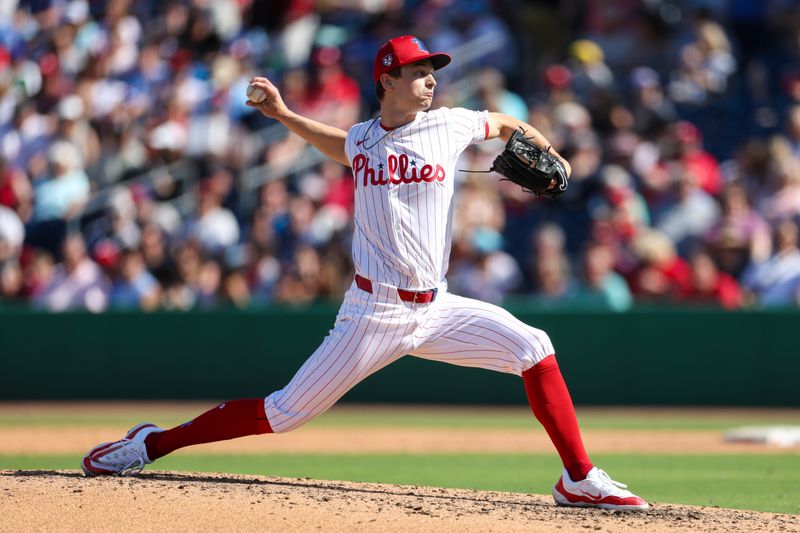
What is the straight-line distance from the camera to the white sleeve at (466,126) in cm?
541

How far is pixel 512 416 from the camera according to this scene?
11.5 m

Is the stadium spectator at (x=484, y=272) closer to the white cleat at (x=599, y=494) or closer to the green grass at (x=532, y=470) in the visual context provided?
the green grass at (x=532, y=470)

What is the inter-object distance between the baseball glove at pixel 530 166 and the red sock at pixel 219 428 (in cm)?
144

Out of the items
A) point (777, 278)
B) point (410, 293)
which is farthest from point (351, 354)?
point (777, 278)

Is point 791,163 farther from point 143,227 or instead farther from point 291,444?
point 143,227

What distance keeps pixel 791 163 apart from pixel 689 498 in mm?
6085

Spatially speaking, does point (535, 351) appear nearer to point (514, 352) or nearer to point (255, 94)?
point (514, 352)

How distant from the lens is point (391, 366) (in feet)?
39.7

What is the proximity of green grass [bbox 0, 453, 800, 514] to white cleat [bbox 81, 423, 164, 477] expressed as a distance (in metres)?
Answer: 1.55

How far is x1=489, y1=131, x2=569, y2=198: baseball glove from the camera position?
5348mm

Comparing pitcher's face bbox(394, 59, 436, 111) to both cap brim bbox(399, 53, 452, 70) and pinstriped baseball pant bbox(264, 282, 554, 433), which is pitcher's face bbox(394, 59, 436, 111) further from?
pinstriped baseball pant bbox(264, 282, 554, 433)

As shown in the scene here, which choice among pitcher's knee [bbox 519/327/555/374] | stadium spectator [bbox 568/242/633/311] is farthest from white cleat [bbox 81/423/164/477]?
stadium spectator [bbox 568/242/633/311]

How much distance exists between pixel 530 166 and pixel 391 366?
22.7 ft

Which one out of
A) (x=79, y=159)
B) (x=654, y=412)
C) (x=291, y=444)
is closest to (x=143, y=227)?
(x=79, y=159)
